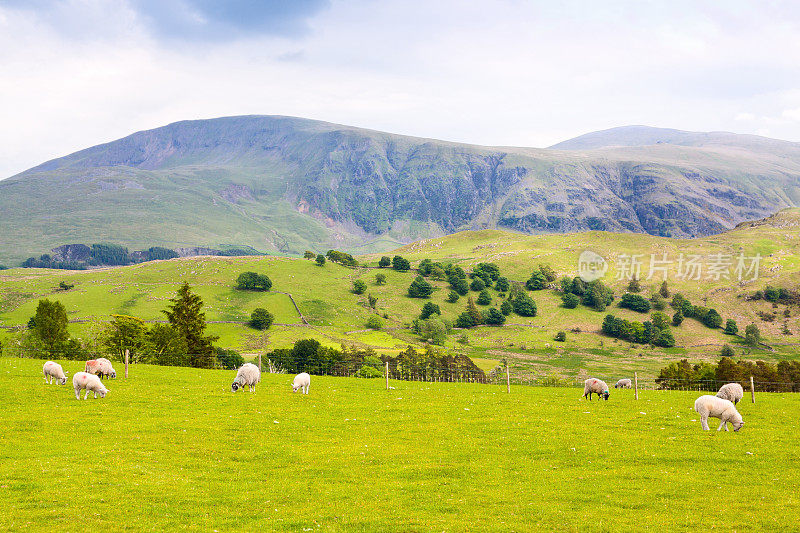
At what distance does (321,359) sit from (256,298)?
92596 mm

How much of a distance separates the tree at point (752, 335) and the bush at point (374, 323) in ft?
385

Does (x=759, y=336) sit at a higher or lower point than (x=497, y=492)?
lower

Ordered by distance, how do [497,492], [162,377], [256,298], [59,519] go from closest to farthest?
[59,519]
[497,492]
[162,377]
[256,298]

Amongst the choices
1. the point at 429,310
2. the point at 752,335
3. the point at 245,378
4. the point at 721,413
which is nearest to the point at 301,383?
the point at 245,378

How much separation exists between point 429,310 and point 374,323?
25.7 m

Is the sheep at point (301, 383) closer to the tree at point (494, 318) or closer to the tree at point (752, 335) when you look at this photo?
the tree at point (494, 318)

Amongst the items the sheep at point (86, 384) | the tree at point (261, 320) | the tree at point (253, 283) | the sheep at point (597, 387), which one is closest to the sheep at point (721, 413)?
the sheep at point (597, 387)

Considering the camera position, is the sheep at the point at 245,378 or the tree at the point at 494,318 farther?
the tree at the point at 494,318

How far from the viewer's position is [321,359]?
9594cm

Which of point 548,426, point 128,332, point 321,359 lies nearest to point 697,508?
point 548,426

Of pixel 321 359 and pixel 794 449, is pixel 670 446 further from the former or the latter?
pixel 321 359

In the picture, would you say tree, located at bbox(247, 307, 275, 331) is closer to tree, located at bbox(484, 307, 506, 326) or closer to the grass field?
tree, located at bbox(484, 307, 506, 326)

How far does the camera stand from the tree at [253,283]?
627 feet

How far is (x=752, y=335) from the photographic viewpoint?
16875cm
